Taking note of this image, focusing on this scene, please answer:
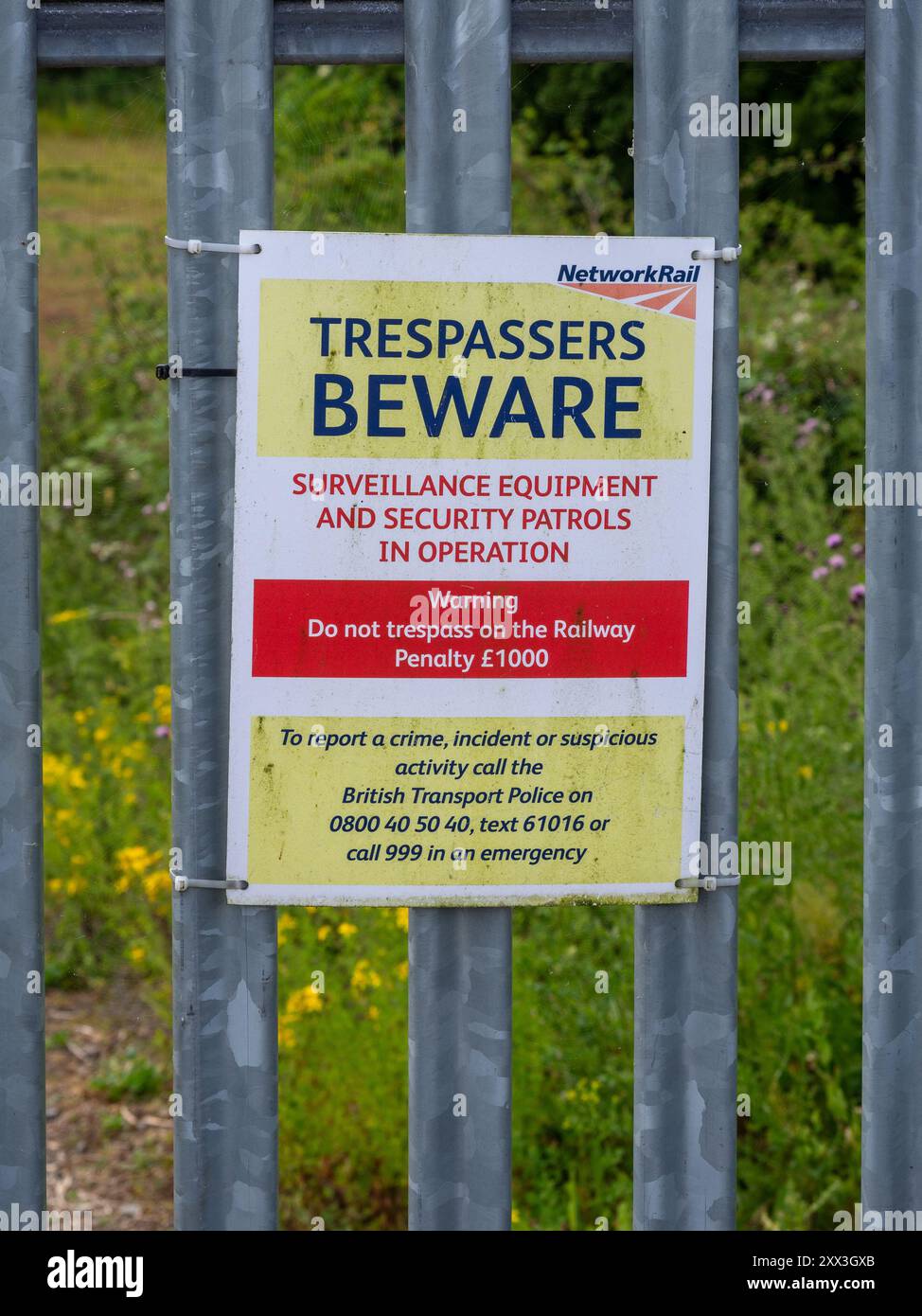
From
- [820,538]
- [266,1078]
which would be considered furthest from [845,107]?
[266,1078]

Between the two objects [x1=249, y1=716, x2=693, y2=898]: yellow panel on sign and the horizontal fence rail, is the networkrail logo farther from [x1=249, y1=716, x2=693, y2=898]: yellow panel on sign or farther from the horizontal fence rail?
[x1=249, y1=716, x2=693, y2=898]: yellow panel on sign

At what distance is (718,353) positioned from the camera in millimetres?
1935

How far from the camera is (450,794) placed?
194cm

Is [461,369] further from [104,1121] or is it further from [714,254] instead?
[104,1121]

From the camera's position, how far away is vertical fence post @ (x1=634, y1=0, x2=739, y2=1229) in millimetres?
1896

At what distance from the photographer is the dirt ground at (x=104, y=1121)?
3.18m

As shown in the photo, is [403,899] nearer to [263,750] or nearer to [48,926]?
[263,750]

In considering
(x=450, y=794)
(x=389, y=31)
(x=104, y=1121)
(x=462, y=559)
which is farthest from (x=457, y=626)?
(x=104, y=1121)

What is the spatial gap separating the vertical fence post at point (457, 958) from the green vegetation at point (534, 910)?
0.75 m

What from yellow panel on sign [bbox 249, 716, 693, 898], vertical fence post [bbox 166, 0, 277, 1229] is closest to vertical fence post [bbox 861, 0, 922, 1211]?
yellow panel on sign [bbox 249, 716, 693, 898]

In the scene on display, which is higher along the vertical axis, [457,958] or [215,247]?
[215,247]

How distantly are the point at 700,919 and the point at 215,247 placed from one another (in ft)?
3.73

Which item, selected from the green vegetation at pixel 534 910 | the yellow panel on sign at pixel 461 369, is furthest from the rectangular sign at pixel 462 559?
the green vegetation at pixel 534 910

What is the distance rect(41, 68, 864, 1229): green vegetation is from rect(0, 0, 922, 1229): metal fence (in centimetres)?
62
